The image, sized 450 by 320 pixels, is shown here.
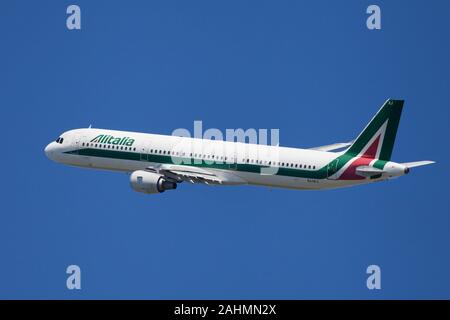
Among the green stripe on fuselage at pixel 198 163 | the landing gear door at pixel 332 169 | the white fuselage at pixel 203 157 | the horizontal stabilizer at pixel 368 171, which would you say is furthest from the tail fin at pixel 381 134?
the green stripe on fuselage at pixel 198 163

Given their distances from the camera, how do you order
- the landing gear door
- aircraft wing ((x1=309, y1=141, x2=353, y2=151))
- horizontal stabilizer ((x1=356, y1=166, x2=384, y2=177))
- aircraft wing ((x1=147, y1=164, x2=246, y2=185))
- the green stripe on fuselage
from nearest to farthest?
horizontal stabilizer ((x1=356, y1=166, x2=384, y2=177))
the landing gear door
the green stripe on fuselage
aircraft wing ((x1=147, y1=164, x2=246, y2=185))
aircraft wing ((x1=309, y1=141, x2=353, y2=151))

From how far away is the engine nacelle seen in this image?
120 metres

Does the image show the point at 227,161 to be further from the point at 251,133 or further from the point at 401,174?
the point at 401,174

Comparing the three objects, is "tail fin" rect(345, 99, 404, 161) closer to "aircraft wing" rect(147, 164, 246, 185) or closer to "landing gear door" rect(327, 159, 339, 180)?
"landing gear door" rect(327, 159, 339, 180)

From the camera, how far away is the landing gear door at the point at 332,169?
117562 mm

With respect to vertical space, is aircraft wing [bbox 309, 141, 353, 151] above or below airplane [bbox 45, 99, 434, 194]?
above

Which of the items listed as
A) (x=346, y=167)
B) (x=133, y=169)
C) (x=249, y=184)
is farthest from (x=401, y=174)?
(x=133, y=169)

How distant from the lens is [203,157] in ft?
400

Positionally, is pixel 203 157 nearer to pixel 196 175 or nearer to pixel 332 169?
pixel 196 175

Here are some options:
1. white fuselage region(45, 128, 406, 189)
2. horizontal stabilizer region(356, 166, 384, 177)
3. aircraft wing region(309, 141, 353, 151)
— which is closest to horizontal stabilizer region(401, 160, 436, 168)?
white fuselage region(45, 128, 406, 189)

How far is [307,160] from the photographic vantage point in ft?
388

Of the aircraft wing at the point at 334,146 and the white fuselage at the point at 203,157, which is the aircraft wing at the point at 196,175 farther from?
the aircraft wing at the point at 334,146

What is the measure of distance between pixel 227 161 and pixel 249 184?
2.72m

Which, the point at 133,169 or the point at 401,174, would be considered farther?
the point at 133,169
